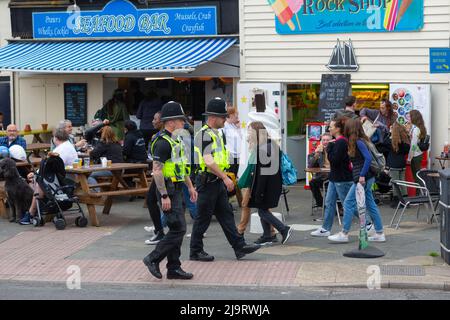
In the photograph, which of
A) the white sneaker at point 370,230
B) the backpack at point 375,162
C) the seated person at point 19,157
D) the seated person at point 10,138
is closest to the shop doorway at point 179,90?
the seated person at point 10,138

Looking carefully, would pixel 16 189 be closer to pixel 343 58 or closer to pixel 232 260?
pixel 232 260

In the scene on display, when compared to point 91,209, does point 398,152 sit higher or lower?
higher

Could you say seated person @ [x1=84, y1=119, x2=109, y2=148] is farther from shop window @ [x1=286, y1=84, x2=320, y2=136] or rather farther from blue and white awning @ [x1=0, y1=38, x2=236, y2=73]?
shop window @ [x1=286, y1=84, x2=320, y2=136]

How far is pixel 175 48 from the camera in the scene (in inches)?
720

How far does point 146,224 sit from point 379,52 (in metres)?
5.60

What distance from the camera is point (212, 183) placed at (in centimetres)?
1092

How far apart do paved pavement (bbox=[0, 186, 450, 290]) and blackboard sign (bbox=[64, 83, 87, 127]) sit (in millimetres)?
6264

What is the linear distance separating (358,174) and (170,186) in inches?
115

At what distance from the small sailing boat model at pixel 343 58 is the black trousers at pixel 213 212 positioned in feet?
21.0

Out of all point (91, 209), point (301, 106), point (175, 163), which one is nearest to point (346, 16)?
point (301, 106)

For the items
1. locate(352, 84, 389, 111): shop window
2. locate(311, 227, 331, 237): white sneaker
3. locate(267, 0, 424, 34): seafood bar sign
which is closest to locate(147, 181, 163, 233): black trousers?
locate(311, 227, 331, 237): white sneaker

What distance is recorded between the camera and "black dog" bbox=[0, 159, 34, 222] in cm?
1400

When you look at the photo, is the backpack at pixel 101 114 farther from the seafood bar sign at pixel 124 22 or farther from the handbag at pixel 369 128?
the handbag at pixel 369 128

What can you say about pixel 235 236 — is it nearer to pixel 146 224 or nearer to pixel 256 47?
pixel 146 224
